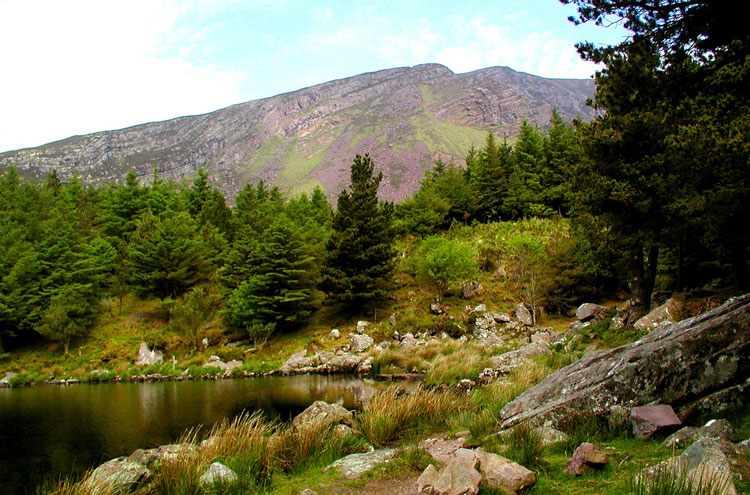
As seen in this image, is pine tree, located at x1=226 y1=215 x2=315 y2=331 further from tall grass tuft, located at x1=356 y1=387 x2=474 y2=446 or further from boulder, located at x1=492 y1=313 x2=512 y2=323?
tall grass tuft, located at x1=356 y1=387 x2=474 y2=446

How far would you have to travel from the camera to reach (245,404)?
16.8 m

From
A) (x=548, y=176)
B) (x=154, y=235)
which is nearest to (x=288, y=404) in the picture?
(x=154, y=235)

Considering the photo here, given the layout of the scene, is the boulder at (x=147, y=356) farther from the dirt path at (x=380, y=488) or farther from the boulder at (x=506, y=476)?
the boulder at (x=506, y=476)

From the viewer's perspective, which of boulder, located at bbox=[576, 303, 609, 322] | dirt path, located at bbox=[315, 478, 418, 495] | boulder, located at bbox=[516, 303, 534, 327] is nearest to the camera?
dirt path, located at bbox=[315, 478, 418, 495]

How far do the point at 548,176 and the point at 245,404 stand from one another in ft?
148

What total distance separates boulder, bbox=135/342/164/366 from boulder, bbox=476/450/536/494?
1299 inches

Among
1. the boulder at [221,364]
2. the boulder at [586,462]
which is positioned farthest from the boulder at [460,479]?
the boulder at [221,364]

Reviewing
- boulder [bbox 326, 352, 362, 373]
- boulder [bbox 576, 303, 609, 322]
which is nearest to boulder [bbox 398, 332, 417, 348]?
boulder [bbox 326, 352, 362, 373]

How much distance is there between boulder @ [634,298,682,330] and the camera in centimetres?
1514

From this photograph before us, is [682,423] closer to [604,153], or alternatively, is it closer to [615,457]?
[615,457]

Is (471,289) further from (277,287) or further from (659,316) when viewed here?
(659,316)

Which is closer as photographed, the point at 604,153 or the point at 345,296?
the point at 604,153

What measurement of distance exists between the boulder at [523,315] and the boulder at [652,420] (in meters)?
25.6

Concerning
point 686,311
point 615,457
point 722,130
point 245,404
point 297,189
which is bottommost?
point 245,404
